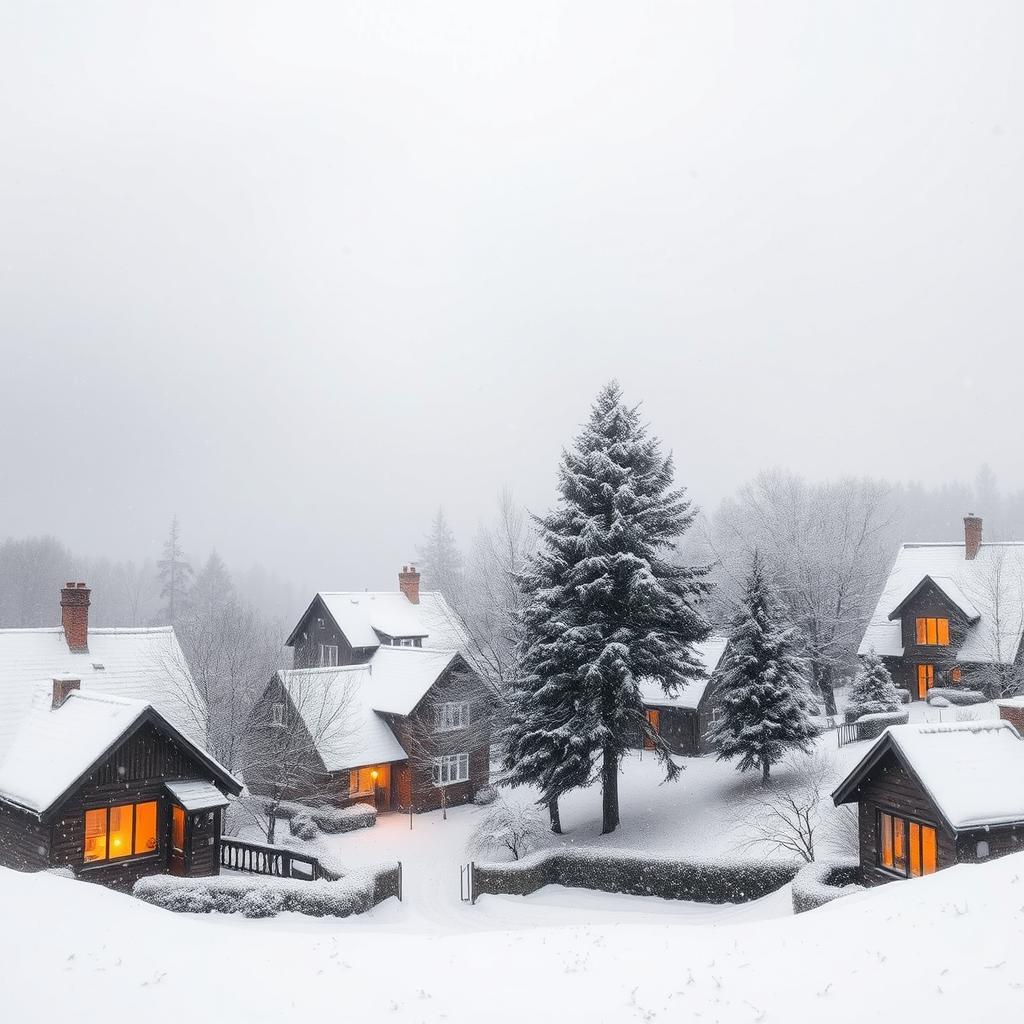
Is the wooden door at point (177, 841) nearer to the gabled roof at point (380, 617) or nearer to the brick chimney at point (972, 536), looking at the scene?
the gabled roof at point (380, 617)

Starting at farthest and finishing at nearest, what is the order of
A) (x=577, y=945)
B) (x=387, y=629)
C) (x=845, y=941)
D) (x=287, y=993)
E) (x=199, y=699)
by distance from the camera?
(x=387, y=629), (x=199, y=699), (x=577, y=945), (x=845, y=941), (x=287, y=993)

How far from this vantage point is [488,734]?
3631 centimetres

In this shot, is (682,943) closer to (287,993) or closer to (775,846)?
(287,993)

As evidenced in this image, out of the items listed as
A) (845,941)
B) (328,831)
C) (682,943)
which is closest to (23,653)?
(328,831)

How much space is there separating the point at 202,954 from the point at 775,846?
58.1 feet

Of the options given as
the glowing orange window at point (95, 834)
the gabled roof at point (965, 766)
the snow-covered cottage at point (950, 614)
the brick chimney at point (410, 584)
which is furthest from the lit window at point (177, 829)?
the snow-covered cottage at point (950, 614)

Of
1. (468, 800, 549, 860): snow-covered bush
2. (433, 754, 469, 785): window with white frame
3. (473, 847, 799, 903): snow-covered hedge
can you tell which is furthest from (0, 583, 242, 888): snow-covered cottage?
(433, 754, 469, 785): window with white frame

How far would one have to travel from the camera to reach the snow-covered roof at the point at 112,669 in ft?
89.2

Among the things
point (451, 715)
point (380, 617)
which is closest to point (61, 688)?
point (451, 715)

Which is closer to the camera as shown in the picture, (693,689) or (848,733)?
(848,733)

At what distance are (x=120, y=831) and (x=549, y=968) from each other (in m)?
16.4

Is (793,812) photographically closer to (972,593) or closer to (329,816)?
(329,816)

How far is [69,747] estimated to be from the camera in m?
Result: 22.0

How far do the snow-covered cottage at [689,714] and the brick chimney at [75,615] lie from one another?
25469mm
